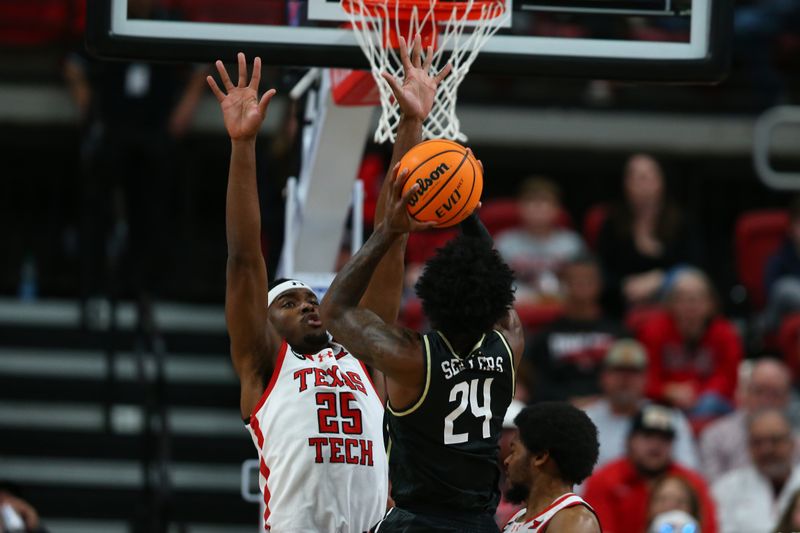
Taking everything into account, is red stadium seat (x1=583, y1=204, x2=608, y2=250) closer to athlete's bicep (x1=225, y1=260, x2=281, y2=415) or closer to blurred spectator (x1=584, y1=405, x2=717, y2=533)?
blurred spectator (x1=584, y1=405, x2=717, y2=533)

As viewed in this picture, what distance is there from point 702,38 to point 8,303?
6.91m

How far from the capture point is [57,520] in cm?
1053

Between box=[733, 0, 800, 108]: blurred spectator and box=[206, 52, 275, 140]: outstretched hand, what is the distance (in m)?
8.01

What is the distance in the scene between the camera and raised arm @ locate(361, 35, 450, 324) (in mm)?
5781

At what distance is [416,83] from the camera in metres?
5.87

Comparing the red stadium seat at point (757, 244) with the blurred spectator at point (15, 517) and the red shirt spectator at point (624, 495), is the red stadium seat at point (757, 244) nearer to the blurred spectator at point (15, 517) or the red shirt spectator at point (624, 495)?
the red shirt spectator at point (624, 495)

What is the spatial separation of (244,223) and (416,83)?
32.3 inches

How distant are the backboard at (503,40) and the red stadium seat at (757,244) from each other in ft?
19.1

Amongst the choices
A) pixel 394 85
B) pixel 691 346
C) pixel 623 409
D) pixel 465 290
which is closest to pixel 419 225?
pixel 465 290

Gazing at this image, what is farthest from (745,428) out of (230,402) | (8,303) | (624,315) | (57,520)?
(8,303)

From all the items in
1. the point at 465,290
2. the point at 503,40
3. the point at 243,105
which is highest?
the point at 503,40

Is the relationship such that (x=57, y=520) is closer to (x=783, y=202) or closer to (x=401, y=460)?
(x=401, y=460)

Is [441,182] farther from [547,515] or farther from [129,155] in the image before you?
[129,155]

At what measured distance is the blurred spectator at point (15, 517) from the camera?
27.5 ft
